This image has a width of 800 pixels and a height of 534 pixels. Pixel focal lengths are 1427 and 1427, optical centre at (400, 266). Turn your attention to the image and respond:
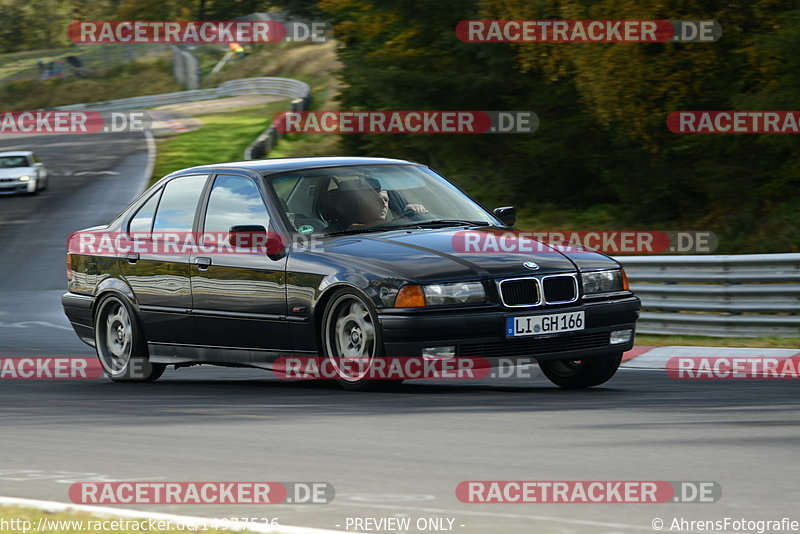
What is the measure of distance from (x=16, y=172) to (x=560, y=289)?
29.7 metres

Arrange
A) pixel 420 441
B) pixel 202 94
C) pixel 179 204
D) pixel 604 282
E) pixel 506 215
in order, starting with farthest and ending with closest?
pixel 202 94 < pixel 179 204 < pixel 506 215 < pixel 604 282 < pixel 420 441

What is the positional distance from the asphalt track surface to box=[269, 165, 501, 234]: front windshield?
3.64 feet

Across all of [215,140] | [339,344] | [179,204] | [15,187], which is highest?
[179,204]

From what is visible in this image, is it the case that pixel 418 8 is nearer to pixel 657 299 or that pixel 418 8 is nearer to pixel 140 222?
pixel 657 299

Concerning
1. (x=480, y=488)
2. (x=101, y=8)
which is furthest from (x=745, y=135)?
(x=101, y=8)

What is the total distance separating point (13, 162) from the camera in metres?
37.0

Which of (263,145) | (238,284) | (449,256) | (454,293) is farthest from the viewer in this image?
(263,145)

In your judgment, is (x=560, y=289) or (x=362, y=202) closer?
(x=560, y=289)

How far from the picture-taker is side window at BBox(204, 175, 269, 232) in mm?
9656

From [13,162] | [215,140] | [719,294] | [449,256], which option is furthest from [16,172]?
[449,256]

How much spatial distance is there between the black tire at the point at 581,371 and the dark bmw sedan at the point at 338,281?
0.01 metres

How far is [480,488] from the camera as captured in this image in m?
5.70

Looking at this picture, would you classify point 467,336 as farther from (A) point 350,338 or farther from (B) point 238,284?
(B) point 238,284

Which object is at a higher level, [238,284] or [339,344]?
[238,284]
